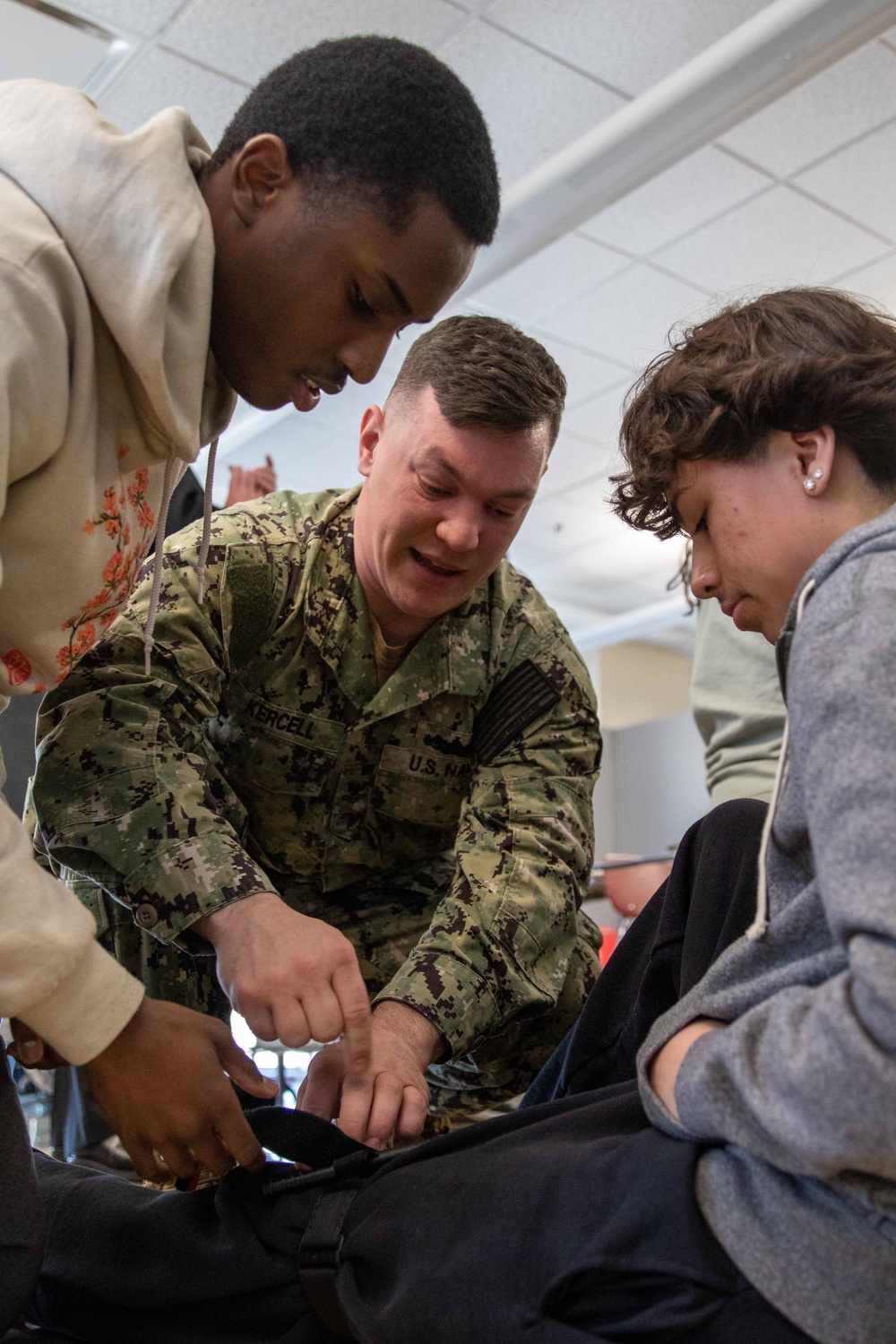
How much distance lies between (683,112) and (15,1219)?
9.34 feet

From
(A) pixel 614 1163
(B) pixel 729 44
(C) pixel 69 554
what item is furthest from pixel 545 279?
(A) pixel 614 1163

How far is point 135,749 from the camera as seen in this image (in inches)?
53.6

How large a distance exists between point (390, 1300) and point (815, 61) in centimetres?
278

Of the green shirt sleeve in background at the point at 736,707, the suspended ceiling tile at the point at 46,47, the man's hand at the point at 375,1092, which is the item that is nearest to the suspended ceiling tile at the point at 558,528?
the suspended ceiling tile at the point at 46,47

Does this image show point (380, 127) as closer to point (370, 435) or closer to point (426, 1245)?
point (370, 435)

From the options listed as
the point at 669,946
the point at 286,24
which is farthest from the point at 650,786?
the point at 669,946

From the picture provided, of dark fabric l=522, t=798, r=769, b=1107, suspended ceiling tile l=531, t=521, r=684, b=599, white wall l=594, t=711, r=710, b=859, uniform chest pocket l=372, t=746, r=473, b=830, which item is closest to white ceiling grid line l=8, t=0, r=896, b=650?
uniform chest pocket l=372, t=746, r=473, b=830

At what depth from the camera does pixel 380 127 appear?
104cm

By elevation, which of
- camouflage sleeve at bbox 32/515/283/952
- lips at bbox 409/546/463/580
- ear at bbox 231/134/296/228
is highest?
ear at bbox 231/134/296/228

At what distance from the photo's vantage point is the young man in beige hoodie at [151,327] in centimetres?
87

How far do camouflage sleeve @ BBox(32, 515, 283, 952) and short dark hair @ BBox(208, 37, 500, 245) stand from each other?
0.60 metres

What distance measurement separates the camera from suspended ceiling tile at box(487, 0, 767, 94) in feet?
9.47

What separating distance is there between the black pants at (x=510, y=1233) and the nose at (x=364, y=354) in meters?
0.52

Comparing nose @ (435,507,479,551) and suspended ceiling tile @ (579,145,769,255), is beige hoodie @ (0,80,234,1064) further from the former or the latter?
suspended ceiling tile @ (579,145,769,255)
